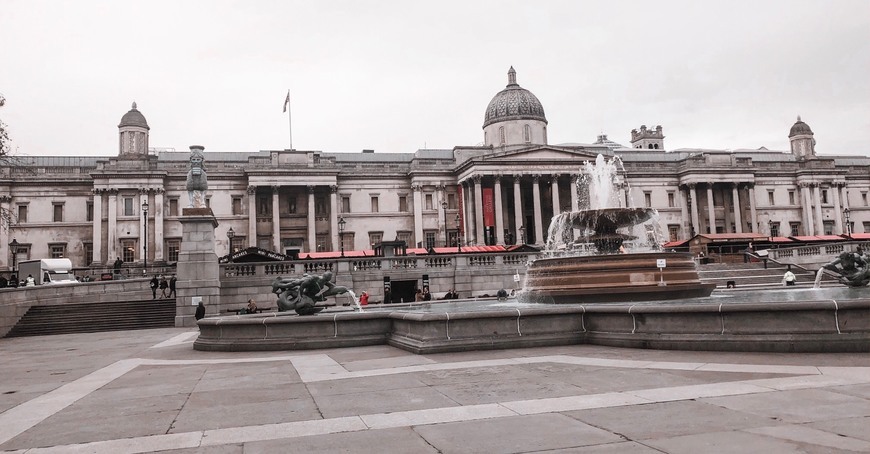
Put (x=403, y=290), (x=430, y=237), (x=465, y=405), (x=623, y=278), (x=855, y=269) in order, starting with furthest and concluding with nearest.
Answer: (x=430, y=237) < (x=403, y=290) < (x=623, y=278) < (x=855, y=269) < (x=465, y=405)

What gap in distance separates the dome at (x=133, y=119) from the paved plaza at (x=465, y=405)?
62946mm

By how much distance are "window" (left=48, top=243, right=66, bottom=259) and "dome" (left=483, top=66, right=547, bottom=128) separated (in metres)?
48.8

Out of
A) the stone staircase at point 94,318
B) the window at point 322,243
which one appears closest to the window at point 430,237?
the window at point 322,243

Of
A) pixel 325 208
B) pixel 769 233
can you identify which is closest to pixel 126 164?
pixel 325 208

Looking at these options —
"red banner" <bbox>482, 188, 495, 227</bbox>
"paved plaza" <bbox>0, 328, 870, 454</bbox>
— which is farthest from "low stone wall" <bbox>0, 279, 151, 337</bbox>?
"red banner" <bbox>482, 188, 495, 227</bbox>

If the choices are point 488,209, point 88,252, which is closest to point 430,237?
point 488,209

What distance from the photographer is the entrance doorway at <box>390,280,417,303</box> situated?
131ft

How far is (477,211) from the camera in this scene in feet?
223

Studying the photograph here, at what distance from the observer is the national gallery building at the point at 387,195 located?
219 ft

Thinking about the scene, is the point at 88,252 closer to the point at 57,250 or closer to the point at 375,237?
the point at 57,250

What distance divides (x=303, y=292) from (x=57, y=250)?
63.2 m

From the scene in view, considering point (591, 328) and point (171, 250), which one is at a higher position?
point (171, 250)

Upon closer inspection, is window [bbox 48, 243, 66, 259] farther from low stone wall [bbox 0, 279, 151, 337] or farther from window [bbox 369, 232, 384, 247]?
low stone wall [bbox 0, 279, 151, 337]

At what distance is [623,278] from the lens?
16.9 m
